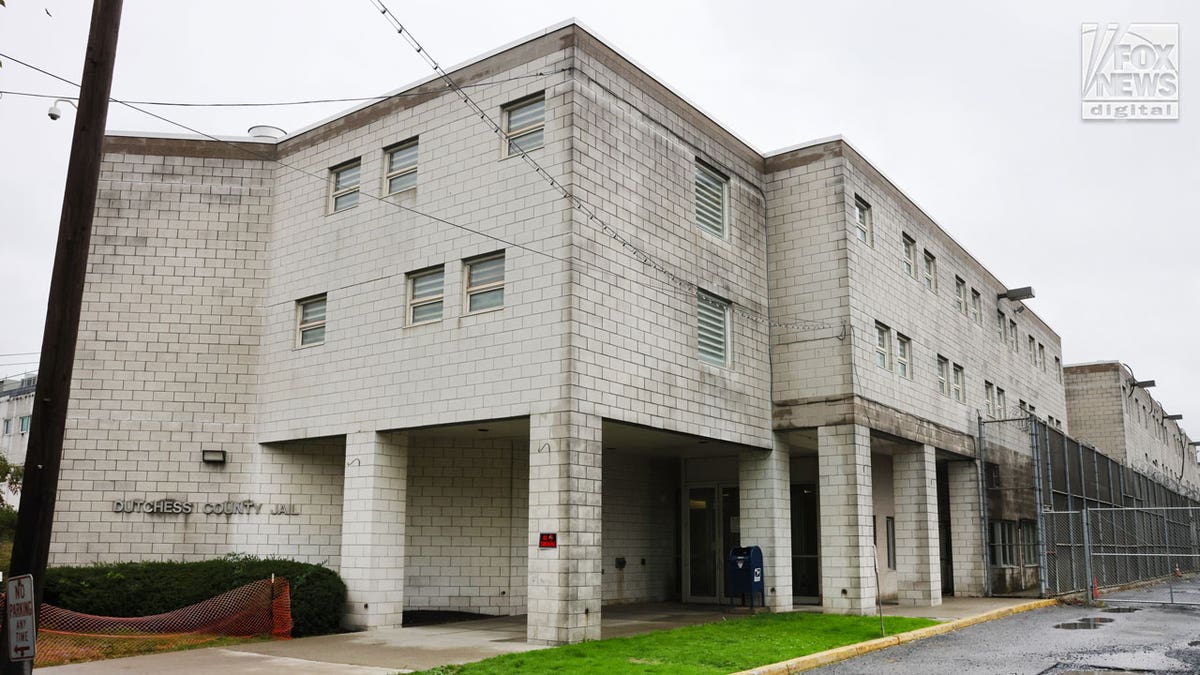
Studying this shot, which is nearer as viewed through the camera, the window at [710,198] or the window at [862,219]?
the window at [710,198]

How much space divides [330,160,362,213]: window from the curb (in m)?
12.0

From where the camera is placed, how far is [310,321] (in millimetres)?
20000

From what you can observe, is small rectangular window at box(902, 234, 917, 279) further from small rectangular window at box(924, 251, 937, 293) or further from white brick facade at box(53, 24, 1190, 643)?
white brick facade at box(53, 24, 1190, 643)

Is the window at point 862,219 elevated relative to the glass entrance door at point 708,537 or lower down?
elevated

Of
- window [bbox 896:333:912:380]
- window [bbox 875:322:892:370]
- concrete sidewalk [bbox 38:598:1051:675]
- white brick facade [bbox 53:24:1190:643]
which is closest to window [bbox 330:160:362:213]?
white brick facade [bbox 53:24:1190:643]

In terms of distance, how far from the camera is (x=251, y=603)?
16203mm

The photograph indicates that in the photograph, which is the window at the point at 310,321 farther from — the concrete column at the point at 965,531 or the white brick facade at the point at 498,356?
the concrete column at the point at 965,531

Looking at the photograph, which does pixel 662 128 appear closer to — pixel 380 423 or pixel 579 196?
pixel 579 196

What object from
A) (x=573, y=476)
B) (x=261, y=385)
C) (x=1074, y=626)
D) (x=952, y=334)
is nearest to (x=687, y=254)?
(x=573, y=476)

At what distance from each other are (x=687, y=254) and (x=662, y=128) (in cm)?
240

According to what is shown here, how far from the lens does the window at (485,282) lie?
1713 centimetres

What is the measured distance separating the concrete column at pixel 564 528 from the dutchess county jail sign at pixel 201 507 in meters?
6.65

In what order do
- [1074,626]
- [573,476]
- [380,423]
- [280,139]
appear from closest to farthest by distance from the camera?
[573,476] < [380,423] < [1074,626] < [280,139]

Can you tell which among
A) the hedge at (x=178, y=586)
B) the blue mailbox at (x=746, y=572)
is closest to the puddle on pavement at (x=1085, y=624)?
the blue mailbox at (x=746, y=572)
